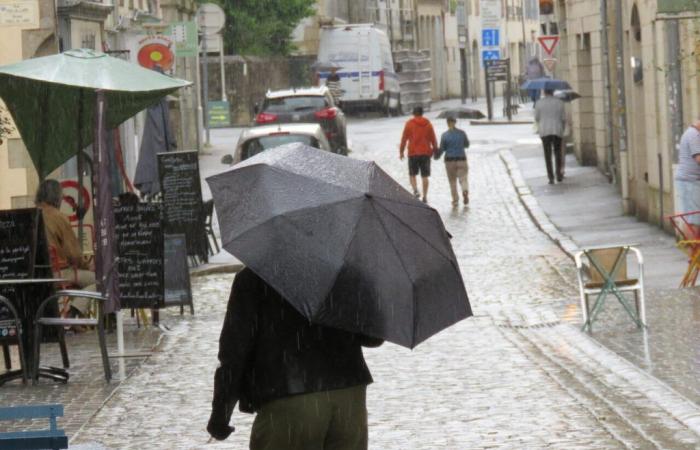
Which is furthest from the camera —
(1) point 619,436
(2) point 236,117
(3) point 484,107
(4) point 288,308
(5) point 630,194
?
(3) point 484,107

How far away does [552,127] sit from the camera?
1221 inches

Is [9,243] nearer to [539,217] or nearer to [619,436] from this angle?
[619,436]

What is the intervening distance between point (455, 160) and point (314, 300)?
76.6ft

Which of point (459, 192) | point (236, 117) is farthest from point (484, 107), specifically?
point (459, 192)

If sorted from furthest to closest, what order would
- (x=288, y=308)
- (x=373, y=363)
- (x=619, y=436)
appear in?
(x=373, y=363) → (x=619, y=436) → (x=288, y=308)

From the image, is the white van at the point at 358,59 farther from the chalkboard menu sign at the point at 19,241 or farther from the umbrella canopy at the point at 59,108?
the chalkboard menu sign at the point at 19,241

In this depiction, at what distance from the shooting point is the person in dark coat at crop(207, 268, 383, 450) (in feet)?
19.7

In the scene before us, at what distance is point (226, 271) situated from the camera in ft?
70.0

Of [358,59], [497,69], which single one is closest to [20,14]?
[497,69]

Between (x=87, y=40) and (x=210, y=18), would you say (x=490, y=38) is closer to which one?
(x=210, y=18)

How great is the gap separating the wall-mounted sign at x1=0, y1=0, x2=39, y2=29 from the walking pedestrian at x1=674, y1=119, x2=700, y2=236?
29.3 ft

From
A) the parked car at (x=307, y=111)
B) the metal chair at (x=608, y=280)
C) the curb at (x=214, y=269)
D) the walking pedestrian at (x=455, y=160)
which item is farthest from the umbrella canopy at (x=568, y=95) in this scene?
the metal chair at (x=608, y=280)

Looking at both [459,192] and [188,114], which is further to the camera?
[188,114]

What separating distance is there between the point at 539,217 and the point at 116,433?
637 inches
